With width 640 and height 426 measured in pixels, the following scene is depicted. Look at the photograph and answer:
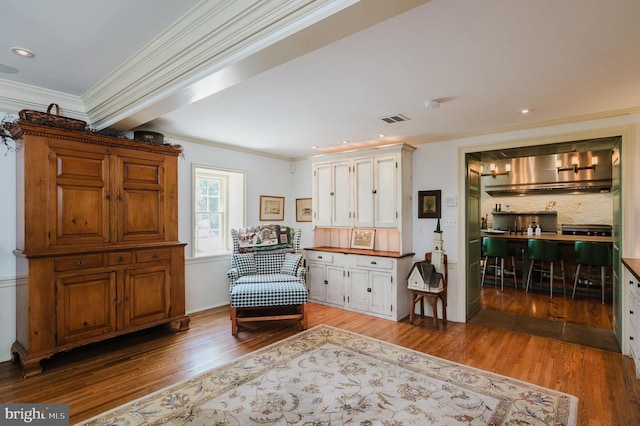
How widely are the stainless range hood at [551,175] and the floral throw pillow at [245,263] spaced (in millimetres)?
5015

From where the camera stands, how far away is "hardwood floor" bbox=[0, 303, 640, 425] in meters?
2.30

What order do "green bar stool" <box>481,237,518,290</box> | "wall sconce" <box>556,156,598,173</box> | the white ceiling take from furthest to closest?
"green bar stool" <box>481,237,518,290</box>
"wall sconce" <box>556,156,598,173</box>
the white ceiling

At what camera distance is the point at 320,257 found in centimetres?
488

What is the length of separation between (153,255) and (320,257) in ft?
7.63

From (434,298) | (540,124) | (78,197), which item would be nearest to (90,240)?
(78,197)

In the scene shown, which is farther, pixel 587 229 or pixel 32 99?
pixel 587 229

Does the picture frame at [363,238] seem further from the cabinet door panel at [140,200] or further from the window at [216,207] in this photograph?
the cabinet door panel at [140,200]

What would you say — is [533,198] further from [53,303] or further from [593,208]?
[53,303]

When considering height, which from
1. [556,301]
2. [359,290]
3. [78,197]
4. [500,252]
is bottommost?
[556,301]

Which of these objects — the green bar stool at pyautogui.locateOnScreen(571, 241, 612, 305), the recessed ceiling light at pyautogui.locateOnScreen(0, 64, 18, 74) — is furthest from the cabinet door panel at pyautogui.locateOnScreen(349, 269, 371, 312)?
the recessed ceiling light at pyautogui.locateOnScreen(0, 64, 18, 74)

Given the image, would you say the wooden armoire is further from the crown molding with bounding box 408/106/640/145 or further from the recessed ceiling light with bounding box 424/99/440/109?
the crown molding with bounding box 408/106/640/145

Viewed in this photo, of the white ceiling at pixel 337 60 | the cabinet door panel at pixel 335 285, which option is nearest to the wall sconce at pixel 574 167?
the white ceiling at pixel 337 60

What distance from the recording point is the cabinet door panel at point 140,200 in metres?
3.23

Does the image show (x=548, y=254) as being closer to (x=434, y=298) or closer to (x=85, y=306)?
(x=434, y=298)
